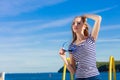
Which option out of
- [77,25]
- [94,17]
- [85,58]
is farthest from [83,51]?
[94,17]

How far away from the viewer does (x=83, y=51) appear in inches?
243

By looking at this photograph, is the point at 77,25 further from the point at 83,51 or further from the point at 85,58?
the point at 85,58

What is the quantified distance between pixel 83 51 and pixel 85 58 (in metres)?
0.12

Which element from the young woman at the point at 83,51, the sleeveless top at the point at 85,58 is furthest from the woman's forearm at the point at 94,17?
the sleeveless top at the point at 85,58

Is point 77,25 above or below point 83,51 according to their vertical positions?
above

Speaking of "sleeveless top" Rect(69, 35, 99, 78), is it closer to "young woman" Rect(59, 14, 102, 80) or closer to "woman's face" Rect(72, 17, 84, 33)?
"young woman" Rect(59, 14, 102, 80)

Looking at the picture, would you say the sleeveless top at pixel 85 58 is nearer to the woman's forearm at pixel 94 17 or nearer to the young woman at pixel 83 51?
the young woman at pixel 83 51

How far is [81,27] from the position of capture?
20.8 ft

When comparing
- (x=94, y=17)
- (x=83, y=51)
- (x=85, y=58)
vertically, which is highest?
(x=94, y=17)

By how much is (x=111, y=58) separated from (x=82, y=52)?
3499mm

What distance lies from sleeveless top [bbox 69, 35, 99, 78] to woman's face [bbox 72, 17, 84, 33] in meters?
0.20

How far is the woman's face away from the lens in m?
6.33

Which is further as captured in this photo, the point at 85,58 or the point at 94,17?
the point at 94,17

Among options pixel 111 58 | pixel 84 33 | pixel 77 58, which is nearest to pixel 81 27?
pixel 84 33
